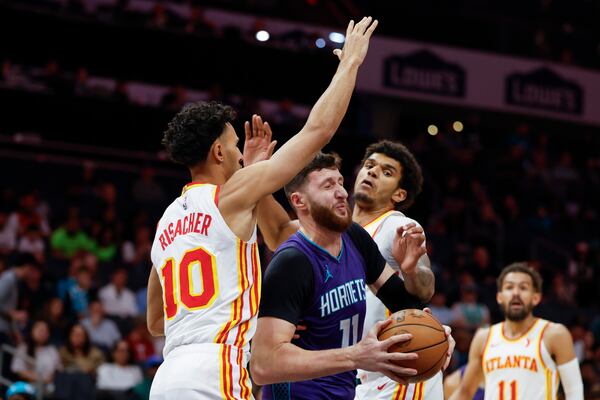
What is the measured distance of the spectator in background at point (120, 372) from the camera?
12.7 metres

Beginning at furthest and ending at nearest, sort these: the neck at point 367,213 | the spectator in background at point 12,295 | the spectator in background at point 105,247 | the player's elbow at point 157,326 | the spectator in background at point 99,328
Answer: the spectator in background at point 105,247 → the spectator in background at point 99,328 → the spectator in background at point 12,295 → the neck at point 367,213 → the player's elbow at point 157,326

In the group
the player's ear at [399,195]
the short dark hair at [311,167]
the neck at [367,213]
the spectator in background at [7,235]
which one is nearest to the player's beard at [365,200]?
the neck at [367,213]

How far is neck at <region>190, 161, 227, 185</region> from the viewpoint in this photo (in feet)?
17.6

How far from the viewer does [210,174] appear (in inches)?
212

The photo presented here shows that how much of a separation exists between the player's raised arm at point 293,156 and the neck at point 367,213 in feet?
6.60

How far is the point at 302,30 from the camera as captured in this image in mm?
22906

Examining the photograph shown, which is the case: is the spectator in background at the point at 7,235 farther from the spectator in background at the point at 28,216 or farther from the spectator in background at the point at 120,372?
the spectator in background at the point at 120,372

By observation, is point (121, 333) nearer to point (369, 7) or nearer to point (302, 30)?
point (302, 30)

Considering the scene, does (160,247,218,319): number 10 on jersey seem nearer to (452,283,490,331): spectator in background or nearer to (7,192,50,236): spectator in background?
(452,283,490,331): spectator in background

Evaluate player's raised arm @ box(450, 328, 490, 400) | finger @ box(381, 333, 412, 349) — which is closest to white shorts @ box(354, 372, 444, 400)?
finger @ box(381, 333, 412, 349)

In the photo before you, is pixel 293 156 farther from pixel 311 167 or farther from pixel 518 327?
pixel 518 327

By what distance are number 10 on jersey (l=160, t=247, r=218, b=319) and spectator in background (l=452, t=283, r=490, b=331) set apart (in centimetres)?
1111

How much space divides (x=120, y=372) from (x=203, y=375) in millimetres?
8265

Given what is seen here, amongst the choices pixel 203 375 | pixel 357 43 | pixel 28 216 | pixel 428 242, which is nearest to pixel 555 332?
pixel 357 43
